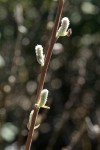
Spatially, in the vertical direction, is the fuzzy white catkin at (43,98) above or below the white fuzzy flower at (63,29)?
below

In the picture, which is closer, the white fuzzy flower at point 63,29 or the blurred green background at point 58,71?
the white fuzzy flower at point 63,29

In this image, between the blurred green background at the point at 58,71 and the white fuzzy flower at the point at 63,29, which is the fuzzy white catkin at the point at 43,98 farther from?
the blurred green background at the point at 58,71

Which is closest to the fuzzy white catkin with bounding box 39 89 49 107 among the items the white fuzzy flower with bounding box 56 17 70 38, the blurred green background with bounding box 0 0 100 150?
the white fuzzy flower with bounding box 56 17 70 38

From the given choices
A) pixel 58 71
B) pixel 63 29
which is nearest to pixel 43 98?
pixel 63 29

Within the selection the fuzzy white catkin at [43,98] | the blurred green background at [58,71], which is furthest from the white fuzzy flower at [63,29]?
the blurred green background at [58,71]

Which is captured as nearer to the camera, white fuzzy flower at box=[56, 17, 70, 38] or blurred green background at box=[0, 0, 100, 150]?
white fuzzy flower at box=[56, 17, 70, 38]

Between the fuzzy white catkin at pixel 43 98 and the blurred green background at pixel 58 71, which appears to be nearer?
the fuzzy white catkin at pixel 43 98

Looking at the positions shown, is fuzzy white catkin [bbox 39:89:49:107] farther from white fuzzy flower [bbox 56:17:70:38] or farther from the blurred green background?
the blurred green background

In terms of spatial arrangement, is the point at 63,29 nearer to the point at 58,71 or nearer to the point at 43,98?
the point at 43,98

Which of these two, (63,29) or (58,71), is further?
(58,71)

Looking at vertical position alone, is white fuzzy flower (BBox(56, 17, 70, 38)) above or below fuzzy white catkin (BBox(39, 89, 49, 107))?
above
